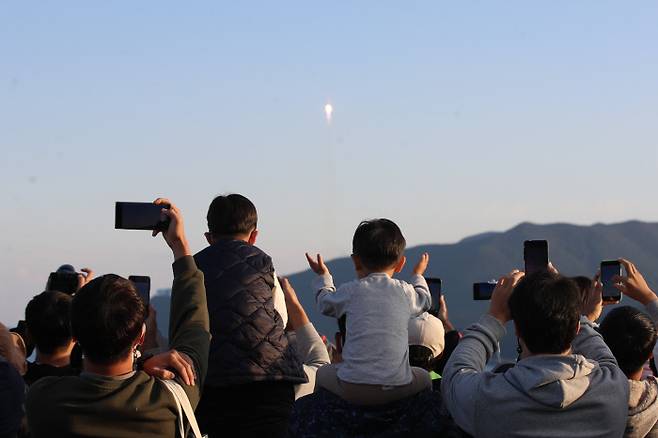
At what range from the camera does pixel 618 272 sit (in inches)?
267

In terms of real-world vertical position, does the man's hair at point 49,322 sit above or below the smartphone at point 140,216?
below

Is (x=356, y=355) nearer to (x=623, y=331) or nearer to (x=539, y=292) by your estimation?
(x=539, y=292)

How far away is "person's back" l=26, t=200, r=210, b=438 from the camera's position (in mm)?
4418

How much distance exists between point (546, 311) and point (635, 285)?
147cm

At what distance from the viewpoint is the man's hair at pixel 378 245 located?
5.82 m

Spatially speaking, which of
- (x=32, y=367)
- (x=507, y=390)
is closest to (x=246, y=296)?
(x=32, y=367)

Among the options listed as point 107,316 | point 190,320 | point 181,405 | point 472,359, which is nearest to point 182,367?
point 181,405

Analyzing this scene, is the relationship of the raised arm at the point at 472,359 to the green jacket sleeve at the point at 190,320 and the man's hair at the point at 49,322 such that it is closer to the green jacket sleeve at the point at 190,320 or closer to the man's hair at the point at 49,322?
the green jacket sleeve at the point at 190,320

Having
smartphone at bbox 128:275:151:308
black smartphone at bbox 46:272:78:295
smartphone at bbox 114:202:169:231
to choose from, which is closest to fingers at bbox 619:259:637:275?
smartphone at bbox 114:202:169:231

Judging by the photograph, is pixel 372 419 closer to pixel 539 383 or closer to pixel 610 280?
pixel 539 383

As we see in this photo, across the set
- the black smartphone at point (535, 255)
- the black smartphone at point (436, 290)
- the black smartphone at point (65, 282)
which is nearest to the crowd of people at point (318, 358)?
the black smartphone at point (535, 255)

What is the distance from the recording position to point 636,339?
5.91 meters

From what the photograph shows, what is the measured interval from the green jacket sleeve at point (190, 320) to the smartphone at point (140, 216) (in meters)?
0.33

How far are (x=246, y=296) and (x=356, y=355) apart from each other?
108cm
